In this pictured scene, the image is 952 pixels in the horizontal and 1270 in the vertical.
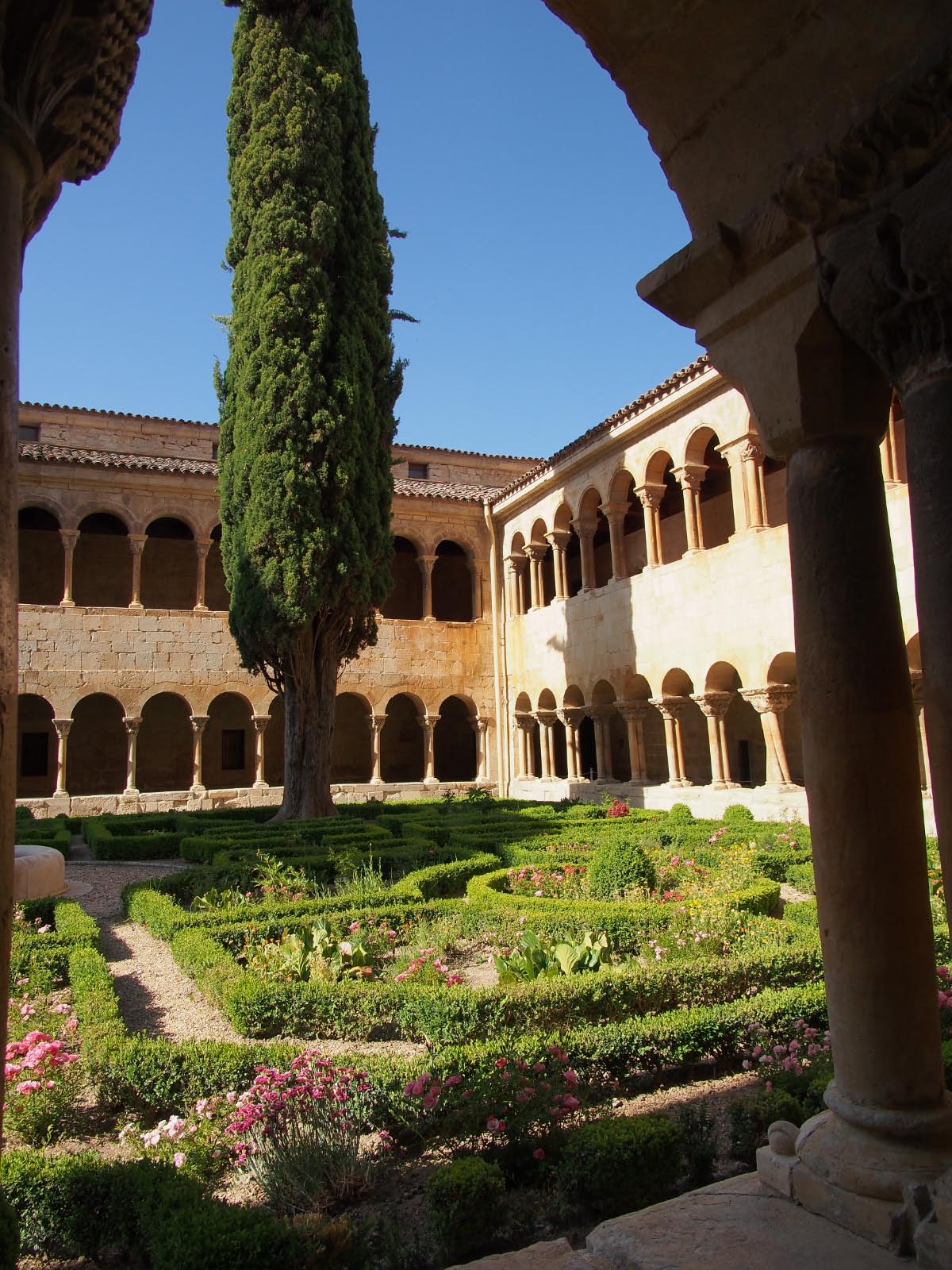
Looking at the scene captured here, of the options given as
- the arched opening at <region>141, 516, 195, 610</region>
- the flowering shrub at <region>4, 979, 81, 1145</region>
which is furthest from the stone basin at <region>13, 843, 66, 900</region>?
the arched opening at <region>141, 516, 195, 610</region>

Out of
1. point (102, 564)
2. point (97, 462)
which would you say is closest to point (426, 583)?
point (97, 462)

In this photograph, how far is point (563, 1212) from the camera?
117 inches

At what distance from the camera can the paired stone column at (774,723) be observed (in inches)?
504

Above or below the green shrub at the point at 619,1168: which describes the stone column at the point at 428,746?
above

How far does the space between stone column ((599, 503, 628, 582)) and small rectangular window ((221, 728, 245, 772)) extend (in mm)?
10448

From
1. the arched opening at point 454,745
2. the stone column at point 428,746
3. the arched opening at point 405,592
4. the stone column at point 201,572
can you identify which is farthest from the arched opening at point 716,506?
the stone column at point 201,572

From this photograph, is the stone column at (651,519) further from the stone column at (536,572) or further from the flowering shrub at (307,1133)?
the flowering shrub at (307,1133)

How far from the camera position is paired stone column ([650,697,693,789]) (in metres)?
15.3

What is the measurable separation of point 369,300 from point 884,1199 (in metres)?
13.8

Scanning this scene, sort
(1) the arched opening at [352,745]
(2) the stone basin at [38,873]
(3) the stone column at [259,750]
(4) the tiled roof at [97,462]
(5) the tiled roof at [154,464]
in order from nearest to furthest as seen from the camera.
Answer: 1. (2) the stone basin at [38,873]
2. (4) the tiled roof at [97,462]
3. (5) the tiled roof at [154,464]
4. (3) the stone column at [259,750]
5. (1) the arched opening at [352,745]

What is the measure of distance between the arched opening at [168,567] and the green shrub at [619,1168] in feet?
64.1

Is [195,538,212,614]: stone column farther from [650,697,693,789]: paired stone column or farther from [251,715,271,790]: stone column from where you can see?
[650,697,693,789]: paired stone column

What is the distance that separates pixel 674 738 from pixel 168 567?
12687 mm

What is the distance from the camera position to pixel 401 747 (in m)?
23.7
